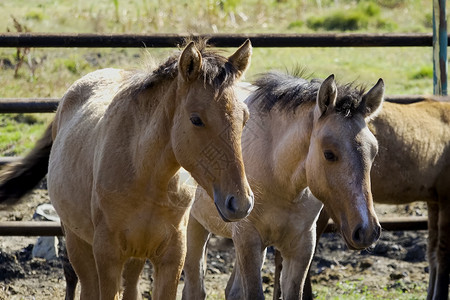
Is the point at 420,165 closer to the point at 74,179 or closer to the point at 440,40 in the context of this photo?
the point at 440,40

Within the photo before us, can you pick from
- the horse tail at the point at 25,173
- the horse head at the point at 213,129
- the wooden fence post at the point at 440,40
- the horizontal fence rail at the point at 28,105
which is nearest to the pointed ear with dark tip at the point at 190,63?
the horse head at the point at 213,129

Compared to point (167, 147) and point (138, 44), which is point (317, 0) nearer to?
point (138, 44)

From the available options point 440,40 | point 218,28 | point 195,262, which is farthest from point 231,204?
point 218,28

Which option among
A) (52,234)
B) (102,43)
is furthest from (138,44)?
(52,234)

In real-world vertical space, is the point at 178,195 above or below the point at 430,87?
above

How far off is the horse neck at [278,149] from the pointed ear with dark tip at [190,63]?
1.04m

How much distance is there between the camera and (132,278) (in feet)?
14.3

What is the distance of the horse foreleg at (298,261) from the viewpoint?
14.7 ft

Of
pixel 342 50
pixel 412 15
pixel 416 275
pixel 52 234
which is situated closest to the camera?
pixel 52 234

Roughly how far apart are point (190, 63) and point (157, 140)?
1.37 feet

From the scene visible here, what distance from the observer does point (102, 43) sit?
19.4 ft

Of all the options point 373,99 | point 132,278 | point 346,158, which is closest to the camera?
point 346,158

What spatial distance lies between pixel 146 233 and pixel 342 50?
918 cm

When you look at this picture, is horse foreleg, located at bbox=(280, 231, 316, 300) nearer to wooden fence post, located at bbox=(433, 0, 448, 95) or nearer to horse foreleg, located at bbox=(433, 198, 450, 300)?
horse foreleg, located at bbox=(433, 198, 450, 300)
